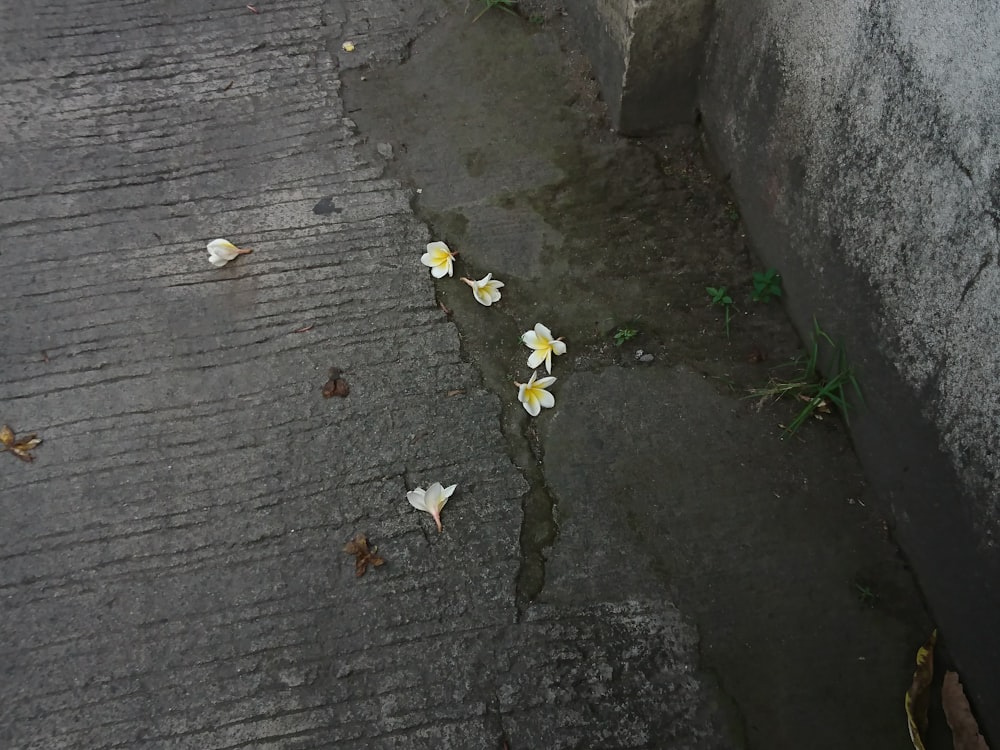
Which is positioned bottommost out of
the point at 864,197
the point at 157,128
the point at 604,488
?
the point at 604,488

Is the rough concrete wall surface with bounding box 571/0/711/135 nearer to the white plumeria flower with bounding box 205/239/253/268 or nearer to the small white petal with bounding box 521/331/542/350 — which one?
the small white petal with bounding box 521/331/542/350

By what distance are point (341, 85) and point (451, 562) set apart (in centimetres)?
193

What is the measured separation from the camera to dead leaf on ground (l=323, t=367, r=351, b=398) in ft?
7.06

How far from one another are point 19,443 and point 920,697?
7.90ft

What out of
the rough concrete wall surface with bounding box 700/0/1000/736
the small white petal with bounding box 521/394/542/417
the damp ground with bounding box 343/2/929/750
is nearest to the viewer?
the rough concrete wall surface with bounding box 700/0/1000/736

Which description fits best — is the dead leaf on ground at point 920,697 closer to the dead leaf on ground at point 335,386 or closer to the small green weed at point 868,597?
the small green weed at point 868,597

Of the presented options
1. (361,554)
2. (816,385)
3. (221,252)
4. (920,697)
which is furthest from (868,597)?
(221,252)

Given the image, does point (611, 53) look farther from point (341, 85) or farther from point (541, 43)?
point (341, 85)

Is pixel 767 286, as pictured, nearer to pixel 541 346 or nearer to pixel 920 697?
pixel 541 346

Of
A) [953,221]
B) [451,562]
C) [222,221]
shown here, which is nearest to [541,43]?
[222,221]

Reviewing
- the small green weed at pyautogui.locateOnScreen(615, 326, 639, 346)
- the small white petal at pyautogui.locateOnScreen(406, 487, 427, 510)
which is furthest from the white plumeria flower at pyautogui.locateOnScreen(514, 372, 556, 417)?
the small white petal at pyautogui.locateOnScreen(406, 487, 427, 510)

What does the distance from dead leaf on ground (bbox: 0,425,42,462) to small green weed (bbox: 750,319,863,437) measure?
6.70 feet

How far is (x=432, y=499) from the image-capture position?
196 cm

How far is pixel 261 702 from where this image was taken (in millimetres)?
1723
